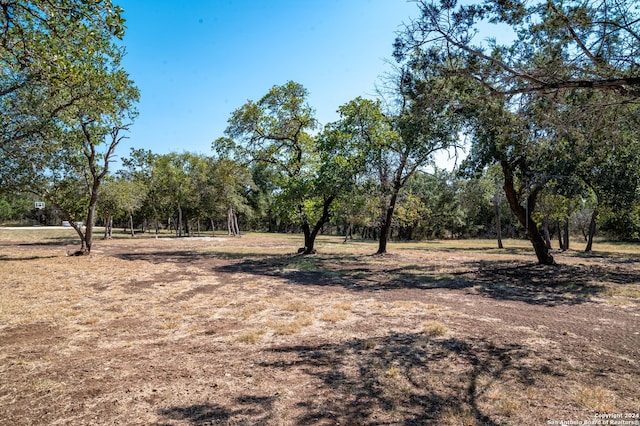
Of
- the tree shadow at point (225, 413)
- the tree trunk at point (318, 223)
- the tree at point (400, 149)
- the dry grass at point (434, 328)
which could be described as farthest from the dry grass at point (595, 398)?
the tree trunk at point (318, 223)

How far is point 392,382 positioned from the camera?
452 cm

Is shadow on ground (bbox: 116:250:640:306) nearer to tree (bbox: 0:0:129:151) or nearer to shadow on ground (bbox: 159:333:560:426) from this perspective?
shadow on ground (bbox: 159:333:560:426)

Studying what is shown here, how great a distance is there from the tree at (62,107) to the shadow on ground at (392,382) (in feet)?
17.9

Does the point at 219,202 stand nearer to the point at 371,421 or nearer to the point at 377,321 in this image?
the point at 377,321

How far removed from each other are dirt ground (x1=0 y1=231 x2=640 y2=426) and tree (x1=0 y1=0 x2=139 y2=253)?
15.2 feet

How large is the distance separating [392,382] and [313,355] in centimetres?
143

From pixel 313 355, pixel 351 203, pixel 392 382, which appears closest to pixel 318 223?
pixel 351 203

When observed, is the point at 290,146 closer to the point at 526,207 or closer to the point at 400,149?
the point at 400,149

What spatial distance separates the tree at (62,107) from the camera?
568cm

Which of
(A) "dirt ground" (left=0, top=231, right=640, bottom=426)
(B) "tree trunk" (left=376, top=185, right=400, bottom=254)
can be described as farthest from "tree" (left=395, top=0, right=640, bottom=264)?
(B) "tree trunk" (left=376, top=185, right=400, bottom=254)

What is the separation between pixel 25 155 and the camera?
48.3 ft

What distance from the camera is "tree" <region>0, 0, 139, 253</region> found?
5676mm

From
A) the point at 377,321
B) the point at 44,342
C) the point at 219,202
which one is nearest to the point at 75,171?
the point at 44,342

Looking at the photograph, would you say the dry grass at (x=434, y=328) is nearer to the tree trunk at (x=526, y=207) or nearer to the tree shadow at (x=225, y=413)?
the tree shadow at (x=225, y=413)
